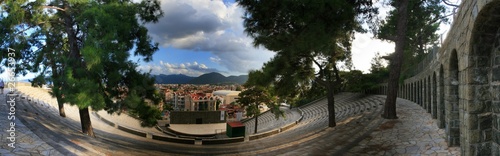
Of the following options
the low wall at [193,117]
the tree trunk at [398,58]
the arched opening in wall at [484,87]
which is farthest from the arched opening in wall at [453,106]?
the low wall at [193,117]

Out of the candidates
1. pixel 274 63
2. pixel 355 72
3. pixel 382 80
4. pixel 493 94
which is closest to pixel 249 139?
pixel 274 63

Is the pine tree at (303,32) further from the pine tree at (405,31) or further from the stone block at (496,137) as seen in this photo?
the stone block at (496,137)

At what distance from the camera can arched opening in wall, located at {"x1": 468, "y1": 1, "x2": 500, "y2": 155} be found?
3.79 meters

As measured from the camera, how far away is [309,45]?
31.6 ft

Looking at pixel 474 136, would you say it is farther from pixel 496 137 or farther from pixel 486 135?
pixel 496 137

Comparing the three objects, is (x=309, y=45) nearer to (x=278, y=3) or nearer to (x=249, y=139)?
(x=278, y=3)

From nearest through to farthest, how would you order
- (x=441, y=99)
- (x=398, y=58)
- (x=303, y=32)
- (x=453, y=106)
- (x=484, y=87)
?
(x=484, y=87)
(x=453, y=106)
(x=441, y=99)
(x=303, y=32)
(x=398, y=58)

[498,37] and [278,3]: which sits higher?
[278,3]

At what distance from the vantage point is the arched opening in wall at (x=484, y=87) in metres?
3.79

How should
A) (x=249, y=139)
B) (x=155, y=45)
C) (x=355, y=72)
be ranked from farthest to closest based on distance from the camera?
(x=355, y=72), (x=249, y=139), (x=155, y=45)

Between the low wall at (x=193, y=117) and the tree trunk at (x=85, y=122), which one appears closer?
the tree trunk at (x=85, y=122)

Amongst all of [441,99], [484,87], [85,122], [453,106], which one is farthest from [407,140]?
[85,122]

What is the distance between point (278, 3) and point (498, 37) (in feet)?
19.9

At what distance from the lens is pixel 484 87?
4.03 m
